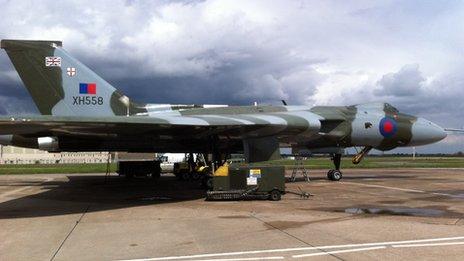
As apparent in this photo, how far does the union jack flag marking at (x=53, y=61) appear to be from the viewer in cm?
1782

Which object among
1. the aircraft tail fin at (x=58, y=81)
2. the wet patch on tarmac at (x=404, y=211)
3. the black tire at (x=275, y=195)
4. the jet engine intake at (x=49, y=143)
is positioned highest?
the aircraft tail fin at (x=58, y=81)

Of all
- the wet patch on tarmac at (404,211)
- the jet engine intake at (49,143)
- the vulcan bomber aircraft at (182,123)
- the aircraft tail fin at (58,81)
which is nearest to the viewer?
the wet patch on tarmac at (404,211)

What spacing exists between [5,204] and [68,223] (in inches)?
212

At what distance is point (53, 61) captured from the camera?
17.9m

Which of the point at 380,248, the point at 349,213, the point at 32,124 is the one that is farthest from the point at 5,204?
the point at 380,248

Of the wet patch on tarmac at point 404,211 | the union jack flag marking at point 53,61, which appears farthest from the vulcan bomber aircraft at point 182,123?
the wet patch on tarmac at point 404,211

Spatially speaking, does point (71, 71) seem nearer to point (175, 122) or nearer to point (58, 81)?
point (58, 81)

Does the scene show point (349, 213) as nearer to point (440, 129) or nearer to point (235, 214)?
point (235, 214)

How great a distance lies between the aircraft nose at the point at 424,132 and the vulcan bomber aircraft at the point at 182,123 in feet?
0.16

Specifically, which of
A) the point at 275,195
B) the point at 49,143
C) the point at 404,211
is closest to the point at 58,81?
the point at 49,143

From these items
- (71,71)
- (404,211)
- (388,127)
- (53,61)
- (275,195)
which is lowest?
(404,211)

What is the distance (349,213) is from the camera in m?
11.5

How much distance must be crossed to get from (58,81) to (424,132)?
17255mm

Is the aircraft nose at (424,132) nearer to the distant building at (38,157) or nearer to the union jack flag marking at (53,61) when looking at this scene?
the union jack flag marking at (53,61)
